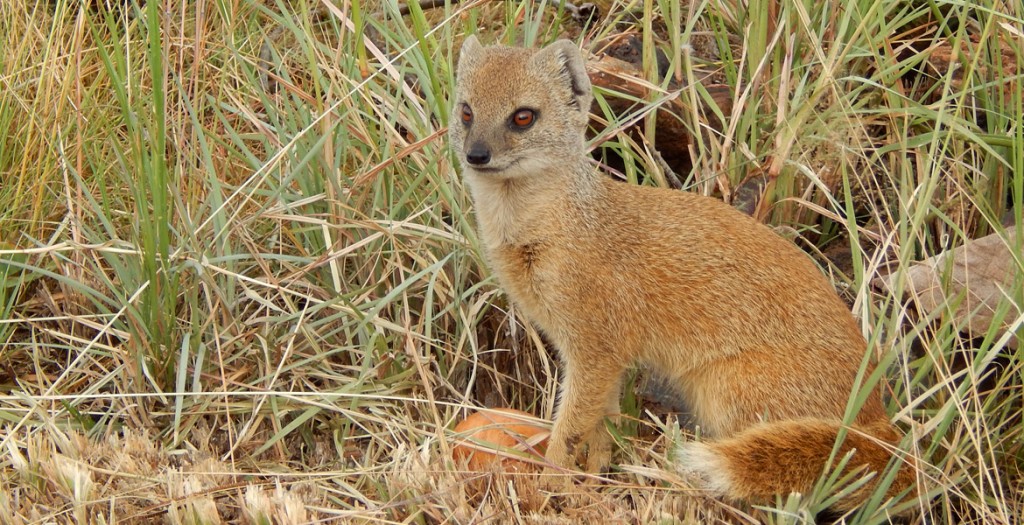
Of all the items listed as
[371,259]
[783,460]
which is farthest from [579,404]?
[371,259]

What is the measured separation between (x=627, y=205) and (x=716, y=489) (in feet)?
2.67

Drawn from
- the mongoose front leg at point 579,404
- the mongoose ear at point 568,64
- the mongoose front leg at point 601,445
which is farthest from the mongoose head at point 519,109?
the mongoose front leg at point 601,445

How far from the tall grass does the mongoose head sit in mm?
353

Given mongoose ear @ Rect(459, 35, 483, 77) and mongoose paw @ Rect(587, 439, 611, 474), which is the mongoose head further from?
mongoose paw @ Rect(587, 439, 611, 474)

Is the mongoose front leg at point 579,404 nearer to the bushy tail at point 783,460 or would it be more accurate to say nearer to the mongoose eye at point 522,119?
the bushy tail at point 783,460

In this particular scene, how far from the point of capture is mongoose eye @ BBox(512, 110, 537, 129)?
8.87 feet

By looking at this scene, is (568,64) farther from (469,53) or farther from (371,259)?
(371,259)

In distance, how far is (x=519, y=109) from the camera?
271 centimetres

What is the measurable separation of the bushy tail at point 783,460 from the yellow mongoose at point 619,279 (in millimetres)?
168

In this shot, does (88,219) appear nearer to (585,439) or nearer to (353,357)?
(353,357)

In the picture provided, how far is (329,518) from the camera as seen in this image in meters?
2.40

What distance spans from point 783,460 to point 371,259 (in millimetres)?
1389

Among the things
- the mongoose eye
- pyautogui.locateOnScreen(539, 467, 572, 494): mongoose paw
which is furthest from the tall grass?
the mongoose eye

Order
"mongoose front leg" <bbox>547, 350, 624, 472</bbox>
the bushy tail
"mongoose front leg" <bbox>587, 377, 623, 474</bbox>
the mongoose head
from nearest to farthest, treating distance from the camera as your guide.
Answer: the bushy tail < the mongoose head < "mongoose front leg" <bbox>547, 350, 624, 472</bbox> < "mongoose front leg" <bbox>587, 377, 623, 474</bbox>
